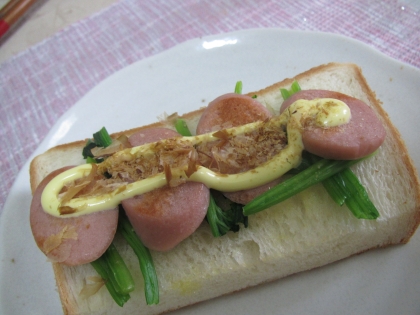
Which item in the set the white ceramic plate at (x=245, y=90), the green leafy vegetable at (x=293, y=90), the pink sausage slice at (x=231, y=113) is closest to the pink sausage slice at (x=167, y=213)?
the pink sausage slice at (x=231, y=113)

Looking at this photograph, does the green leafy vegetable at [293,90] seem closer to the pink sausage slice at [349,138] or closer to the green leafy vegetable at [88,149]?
the pink sausage slice at [349,138]

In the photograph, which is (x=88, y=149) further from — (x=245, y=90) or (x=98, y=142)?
(x=245, y=90)

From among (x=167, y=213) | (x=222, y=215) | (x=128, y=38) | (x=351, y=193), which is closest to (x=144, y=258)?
(x=167, y=213)

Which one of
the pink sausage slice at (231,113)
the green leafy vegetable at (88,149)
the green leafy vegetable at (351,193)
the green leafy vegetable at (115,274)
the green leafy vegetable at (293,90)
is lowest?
the green leafy vegetable at (115,274)

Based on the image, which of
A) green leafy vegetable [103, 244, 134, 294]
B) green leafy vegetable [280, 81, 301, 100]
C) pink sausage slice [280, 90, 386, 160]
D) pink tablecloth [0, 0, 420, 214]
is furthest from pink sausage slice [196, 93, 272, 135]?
pink tablecloth [0, 0, 420, 214]

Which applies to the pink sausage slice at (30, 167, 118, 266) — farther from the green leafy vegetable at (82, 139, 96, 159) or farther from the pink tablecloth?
the pink tablecloth

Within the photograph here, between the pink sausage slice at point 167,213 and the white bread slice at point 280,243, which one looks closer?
the pink sausage slice at point 167,213

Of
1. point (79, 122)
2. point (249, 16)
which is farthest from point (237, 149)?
point (249, 16)
